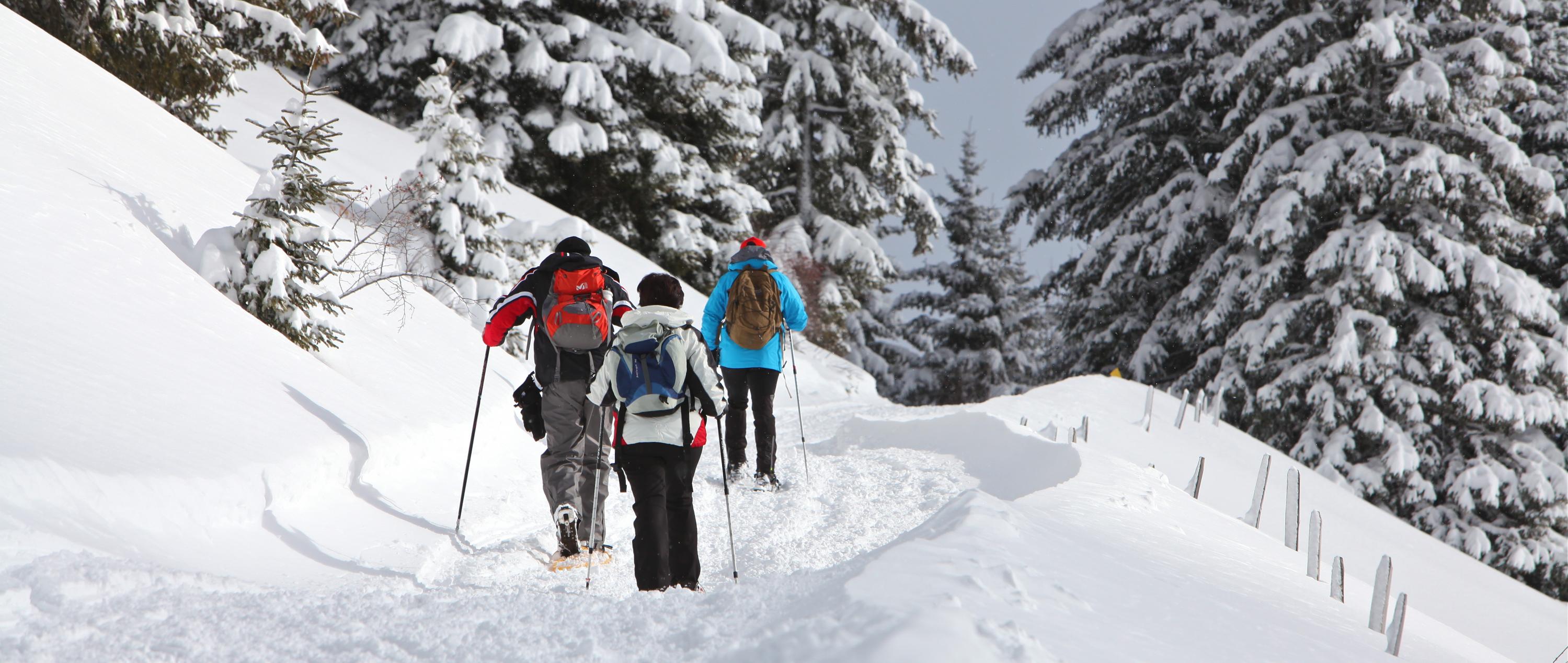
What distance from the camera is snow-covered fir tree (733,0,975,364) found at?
861 inches

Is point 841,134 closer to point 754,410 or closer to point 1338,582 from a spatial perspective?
point 754,410

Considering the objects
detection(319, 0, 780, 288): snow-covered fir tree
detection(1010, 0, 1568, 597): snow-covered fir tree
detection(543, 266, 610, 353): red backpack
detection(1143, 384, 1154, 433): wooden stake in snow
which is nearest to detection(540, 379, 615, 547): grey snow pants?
detection(543, 266, 610, 353): red backpack

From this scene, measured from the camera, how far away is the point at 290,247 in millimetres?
6777

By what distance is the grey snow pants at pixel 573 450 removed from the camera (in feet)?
15.8

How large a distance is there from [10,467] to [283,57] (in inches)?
358

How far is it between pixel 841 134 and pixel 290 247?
17219 mm

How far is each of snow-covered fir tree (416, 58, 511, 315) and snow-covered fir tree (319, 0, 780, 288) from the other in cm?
471

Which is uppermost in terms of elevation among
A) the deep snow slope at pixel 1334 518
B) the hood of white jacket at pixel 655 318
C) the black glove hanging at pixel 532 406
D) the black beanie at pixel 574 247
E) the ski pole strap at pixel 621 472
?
the black beanie at pixel 574 247

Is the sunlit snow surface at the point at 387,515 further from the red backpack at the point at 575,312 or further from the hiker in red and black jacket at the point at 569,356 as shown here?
the red backpack at the point at 575,312

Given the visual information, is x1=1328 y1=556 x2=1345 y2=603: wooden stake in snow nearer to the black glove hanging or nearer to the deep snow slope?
the deep snow slope

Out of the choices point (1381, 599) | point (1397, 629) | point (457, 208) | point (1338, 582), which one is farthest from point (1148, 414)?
point (457, 208)

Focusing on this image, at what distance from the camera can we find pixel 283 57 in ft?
36.3

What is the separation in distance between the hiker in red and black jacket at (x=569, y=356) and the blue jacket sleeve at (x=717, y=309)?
1574 mm

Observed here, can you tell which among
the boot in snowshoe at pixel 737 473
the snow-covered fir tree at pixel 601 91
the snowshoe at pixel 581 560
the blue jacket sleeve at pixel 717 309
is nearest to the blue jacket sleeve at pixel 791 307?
the blue jacket sleeve at pixel 717 309
